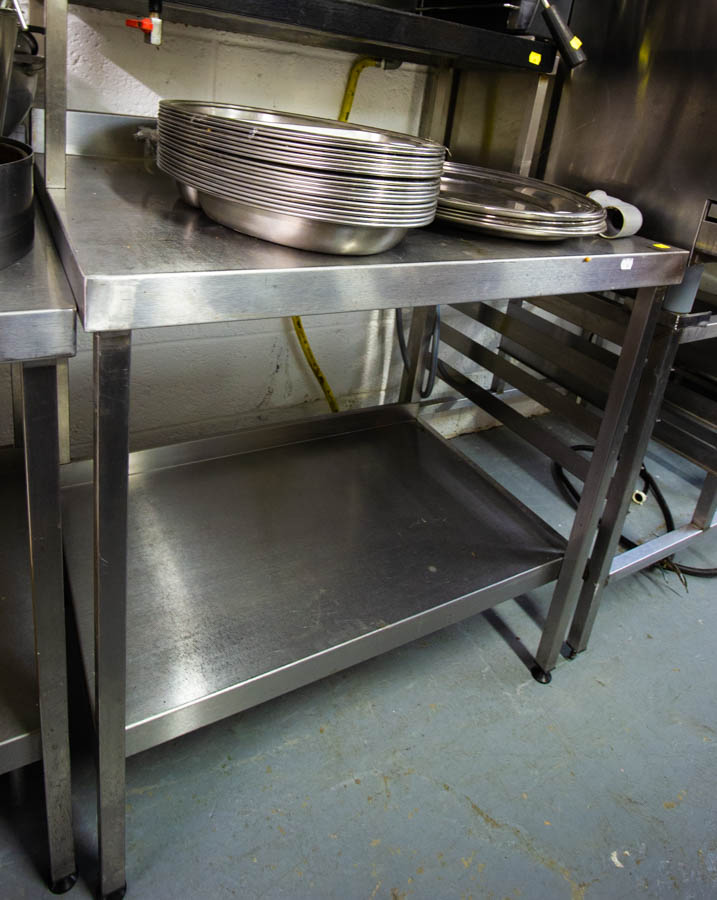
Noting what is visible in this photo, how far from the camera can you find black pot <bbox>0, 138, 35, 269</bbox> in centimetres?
80

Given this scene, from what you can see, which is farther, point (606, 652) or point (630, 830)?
point (606, 652)

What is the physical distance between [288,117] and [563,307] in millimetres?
789

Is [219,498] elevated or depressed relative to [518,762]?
elevated

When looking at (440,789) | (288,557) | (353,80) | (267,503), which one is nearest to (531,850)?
(440,789)

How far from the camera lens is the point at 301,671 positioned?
3.90 feet

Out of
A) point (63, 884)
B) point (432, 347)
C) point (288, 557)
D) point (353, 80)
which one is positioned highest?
point (353, 80)

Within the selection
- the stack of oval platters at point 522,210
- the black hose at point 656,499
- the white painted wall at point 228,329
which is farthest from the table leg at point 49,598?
the black hose at point 656,499

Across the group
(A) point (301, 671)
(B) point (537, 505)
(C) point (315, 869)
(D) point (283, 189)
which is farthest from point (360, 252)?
(B) point (537, 505)

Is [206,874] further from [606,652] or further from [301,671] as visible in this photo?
[606,652]

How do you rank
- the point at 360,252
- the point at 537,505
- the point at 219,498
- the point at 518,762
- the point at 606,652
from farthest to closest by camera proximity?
the point at 537,505 < the point at 606,652 < the point at 219,498 < the point at 518,762 < the point at 360,252

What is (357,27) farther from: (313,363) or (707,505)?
(707,505)

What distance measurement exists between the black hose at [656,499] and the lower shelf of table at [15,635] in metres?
1.50

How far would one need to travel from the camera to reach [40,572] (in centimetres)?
88

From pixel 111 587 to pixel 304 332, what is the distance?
4.22ft
